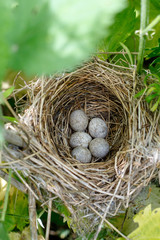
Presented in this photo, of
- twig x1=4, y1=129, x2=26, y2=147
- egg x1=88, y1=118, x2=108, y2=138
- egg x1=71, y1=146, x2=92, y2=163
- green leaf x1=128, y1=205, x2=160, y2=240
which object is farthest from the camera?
egg x1=88, y1=118, x2=108, y2=138

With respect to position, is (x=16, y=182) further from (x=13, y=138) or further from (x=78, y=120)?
(x=78, y=120)

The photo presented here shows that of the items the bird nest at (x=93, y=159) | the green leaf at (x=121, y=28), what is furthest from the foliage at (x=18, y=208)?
the green leaf at (x=121, y=28)

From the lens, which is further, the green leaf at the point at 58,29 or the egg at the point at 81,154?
the egg at the point at 81,154

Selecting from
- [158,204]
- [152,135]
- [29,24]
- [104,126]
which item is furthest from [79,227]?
[29,24]

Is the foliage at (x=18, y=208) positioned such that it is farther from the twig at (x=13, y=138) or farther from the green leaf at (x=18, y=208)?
the twig at (x=13, y=138)

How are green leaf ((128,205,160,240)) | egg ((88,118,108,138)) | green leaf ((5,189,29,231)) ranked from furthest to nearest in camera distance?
egg ((88,118,108,138)) → green leaf ((5,189,29,231)) → green leaf ((128,205,160,240))

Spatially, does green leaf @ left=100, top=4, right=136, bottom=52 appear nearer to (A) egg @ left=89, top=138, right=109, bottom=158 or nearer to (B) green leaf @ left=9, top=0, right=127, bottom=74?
(A) egg @ left=89, top=138, right=109, bottom=158

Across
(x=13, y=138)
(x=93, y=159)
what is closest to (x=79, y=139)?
(x=93, y=159)

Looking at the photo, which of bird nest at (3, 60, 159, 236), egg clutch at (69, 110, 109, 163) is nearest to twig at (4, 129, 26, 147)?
bird nest at (3, 60, 159, 236)

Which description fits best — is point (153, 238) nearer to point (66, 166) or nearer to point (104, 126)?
point (66, 166)
